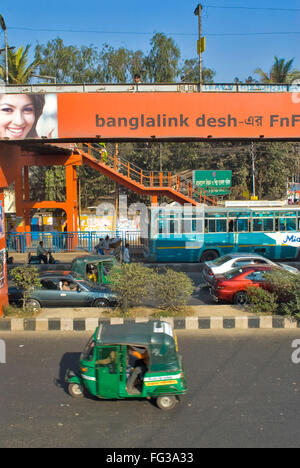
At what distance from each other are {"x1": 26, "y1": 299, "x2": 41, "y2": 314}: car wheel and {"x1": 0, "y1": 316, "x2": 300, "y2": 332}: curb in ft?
A: 1.96

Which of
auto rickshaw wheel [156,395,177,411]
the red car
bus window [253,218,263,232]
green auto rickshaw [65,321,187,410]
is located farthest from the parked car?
bus window [253,218,263,232]

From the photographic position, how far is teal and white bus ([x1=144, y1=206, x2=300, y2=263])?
63.4 ft

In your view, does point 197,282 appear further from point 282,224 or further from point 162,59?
point 162,59

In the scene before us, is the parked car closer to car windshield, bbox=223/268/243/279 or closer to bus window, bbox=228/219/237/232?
car windshield, bbox=223/268/243/279

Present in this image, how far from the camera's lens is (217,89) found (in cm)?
1125

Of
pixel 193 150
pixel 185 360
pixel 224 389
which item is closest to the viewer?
pixel 224 389

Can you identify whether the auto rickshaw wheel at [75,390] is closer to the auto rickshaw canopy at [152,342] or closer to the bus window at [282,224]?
the auto rickshaw canopy at [152,342]

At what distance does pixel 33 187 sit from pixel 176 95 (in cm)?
3182

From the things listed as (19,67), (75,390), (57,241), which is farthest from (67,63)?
(75,390)

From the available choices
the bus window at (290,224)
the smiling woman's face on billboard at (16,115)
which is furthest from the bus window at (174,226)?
the smiling woman's face on billboard at (16,115)

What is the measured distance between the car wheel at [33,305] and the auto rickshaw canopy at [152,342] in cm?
440

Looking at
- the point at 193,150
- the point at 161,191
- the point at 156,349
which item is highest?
the point at 193,150

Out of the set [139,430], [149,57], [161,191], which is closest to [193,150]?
[149,57]

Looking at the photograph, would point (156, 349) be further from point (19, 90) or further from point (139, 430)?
point (19, 90)
